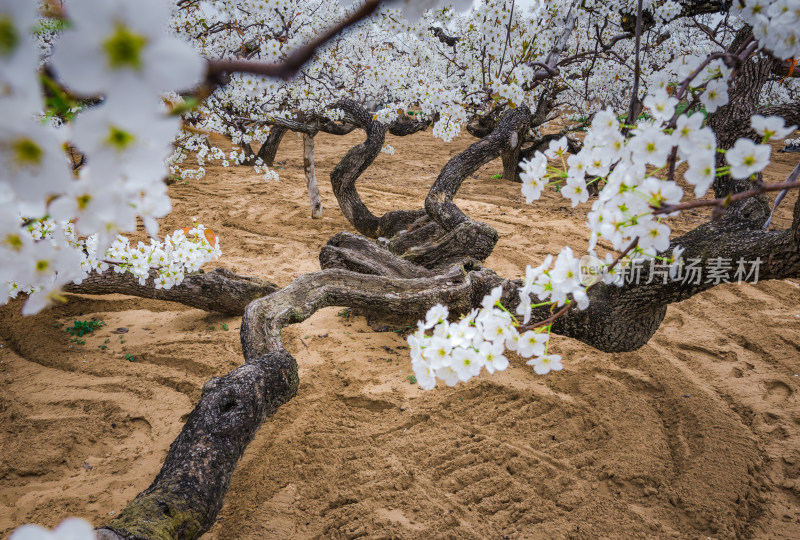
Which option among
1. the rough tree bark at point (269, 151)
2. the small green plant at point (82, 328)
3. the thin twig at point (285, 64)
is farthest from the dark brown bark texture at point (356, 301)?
the rough tree bark at point (269, 151)

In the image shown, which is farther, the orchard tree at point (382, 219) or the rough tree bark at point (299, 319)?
the rough tree bark at point (299, 319)

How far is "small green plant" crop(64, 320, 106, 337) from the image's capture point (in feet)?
12.5

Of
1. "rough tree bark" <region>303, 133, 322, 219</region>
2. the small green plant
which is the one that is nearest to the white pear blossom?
the small green plant

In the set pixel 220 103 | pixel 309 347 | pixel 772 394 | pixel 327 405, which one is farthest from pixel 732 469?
Answer: pixel 220 103

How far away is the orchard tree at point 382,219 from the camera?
0.47m

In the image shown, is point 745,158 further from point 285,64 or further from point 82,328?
point 82,328

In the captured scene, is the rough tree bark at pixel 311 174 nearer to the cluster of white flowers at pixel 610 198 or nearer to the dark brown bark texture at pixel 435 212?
the dark brown bark texture at pixel 435 212

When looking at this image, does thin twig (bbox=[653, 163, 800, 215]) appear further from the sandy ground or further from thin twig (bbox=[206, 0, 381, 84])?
the sandy ground

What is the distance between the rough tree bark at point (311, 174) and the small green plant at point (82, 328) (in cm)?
341

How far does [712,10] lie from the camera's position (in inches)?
147

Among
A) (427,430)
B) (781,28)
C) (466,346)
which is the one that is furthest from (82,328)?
(781,28)

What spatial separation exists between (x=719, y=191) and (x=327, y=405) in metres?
3.19

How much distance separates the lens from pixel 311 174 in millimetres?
6562

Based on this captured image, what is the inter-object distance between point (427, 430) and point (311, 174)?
4785 mm
